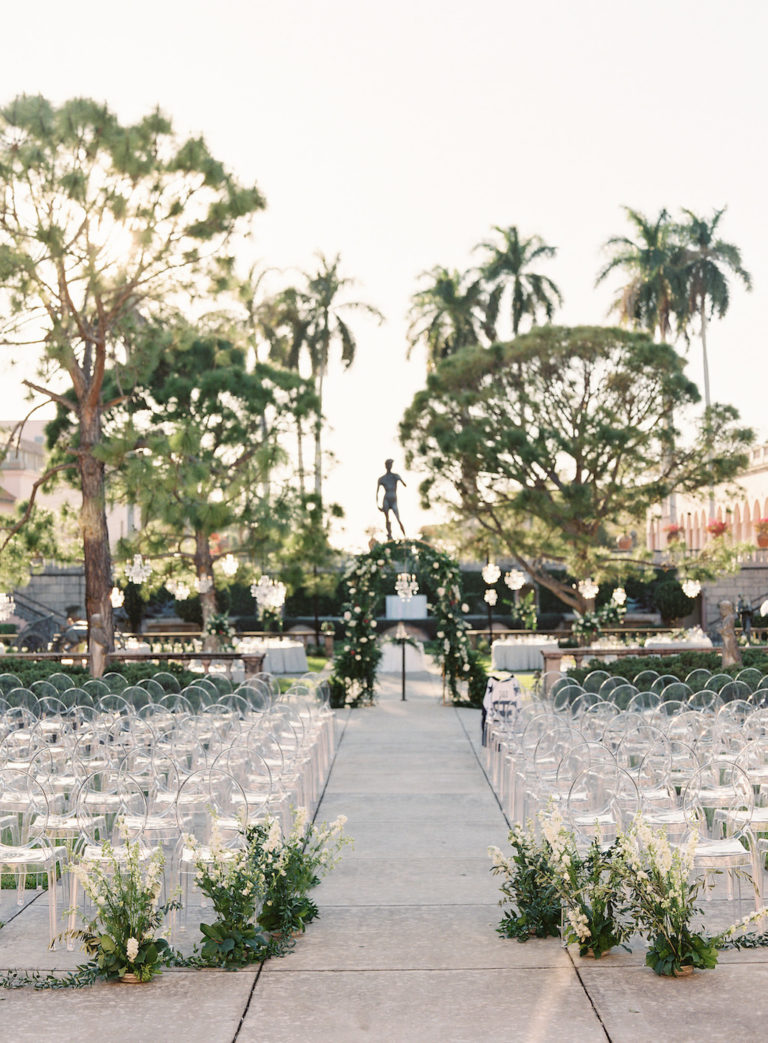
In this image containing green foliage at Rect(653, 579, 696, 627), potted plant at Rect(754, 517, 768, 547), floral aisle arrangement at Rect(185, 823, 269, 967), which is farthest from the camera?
potted plant at Rect(754, 517, 768, 547)

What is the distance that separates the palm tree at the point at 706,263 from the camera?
4419cm

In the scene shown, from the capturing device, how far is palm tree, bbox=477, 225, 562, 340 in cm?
4209

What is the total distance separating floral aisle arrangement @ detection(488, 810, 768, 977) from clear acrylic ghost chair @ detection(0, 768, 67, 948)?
2.62 m

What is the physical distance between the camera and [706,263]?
4431 centimetres

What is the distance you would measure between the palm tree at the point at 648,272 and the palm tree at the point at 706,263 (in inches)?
23.9

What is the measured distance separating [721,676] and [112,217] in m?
11.3

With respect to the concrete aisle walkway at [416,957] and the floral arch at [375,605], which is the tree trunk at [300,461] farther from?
the concrete aisle walkway at [416,957]

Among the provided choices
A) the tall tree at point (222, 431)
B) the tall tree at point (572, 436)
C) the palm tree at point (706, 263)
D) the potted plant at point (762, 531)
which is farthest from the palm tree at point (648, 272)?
the tall tree at point (222, 431)

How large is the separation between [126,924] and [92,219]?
14476 millimetres

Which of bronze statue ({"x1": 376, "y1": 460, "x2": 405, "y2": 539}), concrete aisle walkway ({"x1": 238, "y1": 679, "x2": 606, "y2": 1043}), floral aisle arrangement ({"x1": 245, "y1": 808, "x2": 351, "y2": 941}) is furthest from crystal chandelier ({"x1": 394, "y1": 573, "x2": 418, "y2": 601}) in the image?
floral aisle arrangement ({"x1": 245, "y1": 808, "x2": 351, "y2": 941})

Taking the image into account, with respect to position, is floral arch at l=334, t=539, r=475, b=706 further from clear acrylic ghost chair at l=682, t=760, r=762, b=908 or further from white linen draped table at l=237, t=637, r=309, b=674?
clear acrylic ghost chair at l=682, t=760, r=762, b=908

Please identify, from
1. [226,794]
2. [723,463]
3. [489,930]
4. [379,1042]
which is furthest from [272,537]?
[379,1042]

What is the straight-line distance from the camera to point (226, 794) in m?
8.30

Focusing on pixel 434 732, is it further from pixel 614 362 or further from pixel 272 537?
pixel 614 362
